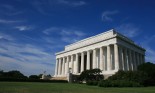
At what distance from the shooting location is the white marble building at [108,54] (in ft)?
183

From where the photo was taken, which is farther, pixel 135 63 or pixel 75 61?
pixel 75 61

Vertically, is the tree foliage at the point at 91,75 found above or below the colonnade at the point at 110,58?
below

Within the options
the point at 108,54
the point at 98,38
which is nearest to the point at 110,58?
the point at 108,54

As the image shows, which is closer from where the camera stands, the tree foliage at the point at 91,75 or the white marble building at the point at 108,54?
the tree foliage at the point at 91,75

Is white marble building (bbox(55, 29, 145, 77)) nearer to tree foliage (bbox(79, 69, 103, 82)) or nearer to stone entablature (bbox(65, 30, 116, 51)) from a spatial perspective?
stone entablature (bbox(65, 30, 116, 51))

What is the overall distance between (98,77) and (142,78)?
1423cm

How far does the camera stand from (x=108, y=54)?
56.3 meters

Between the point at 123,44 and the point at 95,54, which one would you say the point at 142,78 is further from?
the point at 95,54

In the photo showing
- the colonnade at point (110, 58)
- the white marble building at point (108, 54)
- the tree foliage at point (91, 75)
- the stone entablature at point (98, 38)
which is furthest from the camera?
the stone entablature at point (98, 38)

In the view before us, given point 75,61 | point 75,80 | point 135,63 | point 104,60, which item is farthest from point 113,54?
point 75,61

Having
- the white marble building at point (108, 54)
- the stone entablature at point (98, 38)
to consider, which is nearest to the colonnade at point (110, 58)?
the white marble building at point (108, 54)

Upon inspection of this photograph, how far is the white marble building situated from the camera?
2196 inches

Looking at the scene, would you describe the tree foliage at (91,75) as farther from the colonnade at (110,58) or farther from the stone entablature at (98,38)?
the stone entablature at (98,38)

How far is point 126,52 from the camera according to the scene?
60969 millimetres
